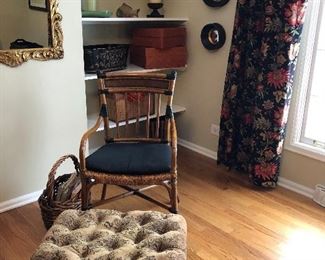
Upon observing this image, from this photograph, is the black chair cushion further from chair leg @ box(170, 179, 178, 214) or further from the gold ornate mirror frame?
the gold ornate mirror frame

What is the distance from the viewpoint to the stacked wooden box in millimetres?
2998

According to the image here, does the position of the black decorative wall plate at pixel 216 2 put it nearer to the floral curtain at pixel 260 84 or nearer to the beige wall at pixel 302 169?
the floral curtain at pixel 260 84

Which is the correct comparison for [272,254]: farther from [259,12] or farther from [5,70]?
[5,70]

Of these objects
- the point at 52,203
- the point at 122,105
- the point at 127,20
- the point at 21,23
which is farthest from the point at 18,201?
the point at 127,20

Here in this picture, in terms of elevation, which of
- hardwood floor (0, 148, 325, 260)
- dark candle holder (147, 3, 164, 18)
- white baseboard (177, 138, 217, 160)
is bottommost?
hardwood floor (0, 148, 325, 260)

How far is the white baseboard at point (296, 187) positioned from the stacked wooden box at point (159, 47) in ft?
4.29

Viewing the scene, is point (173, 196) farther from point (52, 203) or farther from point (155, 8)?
point (155, 8)

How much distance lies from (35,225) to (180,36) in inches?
75.3

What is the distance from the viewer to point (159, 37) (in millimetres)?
2971

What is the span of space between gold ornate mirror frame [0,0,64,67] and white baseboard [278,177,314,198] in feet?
6.10

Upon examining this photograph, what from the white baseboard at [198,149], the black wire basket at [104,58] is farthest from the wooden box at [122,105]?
the white baseboard at [198,149]

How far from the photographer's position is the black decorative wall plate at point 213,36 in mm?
2959

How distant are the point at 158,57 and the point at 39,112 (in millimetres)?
1130

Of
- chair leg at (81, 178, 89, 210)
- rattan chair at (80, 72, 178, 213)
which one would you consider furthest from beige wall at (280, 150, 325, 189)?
chair leg at (81, 178, 89, 210)
